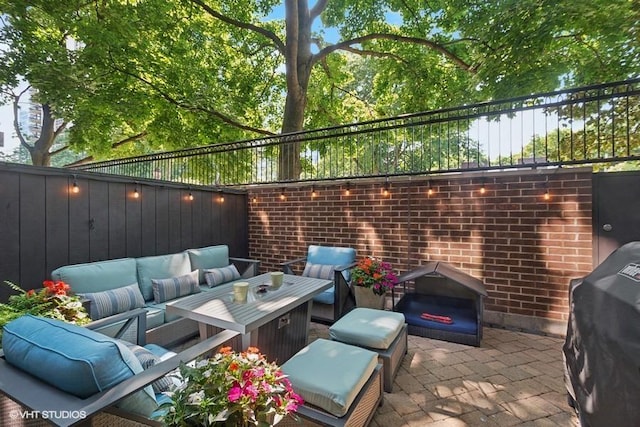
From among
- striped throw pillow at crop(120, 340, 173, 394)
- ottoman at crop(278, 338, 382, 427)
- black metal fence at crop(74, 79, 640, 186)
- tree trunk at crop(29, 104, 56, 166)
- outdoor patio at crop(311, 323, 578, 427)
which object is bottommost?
outdoor patio at crop(311, 323, 578, 427)

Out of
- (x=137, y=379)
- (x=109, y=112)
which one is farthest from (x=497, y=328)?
(x=109, y=112)

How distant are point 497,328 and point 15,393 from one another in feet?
14.5

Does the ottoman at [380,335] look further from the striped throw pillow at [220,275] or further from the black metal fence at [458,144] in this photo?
the black metal fence at [458,144]

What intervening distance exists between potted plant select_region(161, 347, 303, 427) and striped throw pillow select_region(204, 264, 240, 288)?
2697 mm

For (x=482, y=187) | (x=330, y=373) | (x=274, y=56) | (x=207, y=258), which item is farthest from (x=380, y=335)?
(x=274, y=56)

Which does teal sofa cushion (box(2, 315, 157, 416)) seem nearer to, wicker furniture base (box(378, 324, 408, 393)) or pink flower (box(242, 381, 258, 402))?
pink flower (box(242, 381, 258, 402))

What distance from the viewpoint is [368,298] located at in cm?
370

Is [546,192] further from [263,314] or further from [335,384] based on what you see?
[263,314]

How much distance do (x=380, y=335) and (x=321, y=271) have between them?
5.82 ft

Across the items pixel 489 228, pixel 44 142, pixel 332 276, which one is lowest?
pixel 332 276

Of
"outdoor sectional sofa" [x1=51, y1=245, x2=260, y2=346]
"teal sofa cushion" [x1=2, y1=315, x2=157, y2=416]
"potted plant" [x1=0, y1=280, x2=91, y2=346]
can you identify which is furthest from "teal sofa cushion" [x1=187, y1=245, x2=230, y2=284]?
"teal sofa cushion" [x1=2, y1=315, x2=157, y2=416]

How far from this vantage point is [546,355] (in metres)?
2.99

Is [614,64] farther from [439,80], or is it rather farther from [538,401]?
[538,401]

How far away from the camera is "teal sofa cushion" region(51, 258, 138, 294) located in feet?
8.51
